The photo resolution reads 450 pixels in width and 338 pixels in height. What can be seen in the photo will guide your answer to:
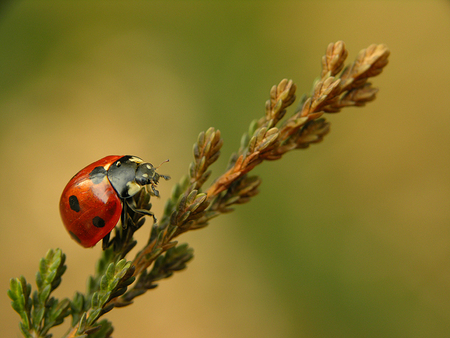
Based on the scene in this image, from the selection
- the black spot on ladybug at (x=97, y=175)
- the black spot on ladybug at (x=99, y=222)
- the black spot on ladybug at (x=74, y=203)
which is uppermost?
A: the black spot on ladybug at (x=97, y=175)

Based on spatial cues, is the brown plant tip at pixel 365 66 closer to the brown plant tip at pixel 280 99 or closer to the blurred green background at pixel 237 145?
the brown plant tip at pixel 280 99

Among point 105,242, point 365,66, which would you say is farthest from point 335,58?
point 105,242

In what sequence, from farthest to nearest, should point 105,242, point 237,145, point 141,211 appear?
point 237,145, point 105,242, point 141,211

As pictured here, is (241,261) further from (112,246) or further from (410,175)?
(112,246)

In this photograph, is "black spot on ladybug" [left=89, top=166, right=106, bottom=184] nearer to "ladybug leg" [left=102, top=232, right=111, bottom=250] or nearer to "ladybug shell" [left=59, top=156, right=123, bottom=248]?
"ladybug shell" [left=59, top=156, right=123, bottom=248]

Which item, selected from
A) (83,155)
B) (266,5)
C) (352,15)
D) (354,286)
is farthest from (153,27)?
(354,286)

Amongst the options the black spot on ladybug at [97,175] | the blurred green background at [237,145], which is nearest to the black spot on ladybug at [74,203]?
the black spot on ladybug at [97,175]

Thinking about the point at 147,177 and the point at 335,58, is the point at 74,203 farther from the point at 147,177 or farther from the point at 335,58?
the point at 335,58

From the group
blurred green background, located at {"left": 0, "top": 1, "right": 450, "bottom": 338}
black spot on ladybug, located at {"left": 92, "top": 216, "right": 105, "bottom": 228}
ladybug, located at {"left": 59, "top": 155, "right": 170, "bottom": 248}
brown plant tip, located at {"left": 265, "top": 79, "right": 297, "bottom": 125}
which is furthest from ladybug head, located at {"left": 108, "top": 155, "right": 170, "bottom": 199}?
blurred green background, located at {"left": 0, "top": 1, "right": 450, "bottom": 338}
